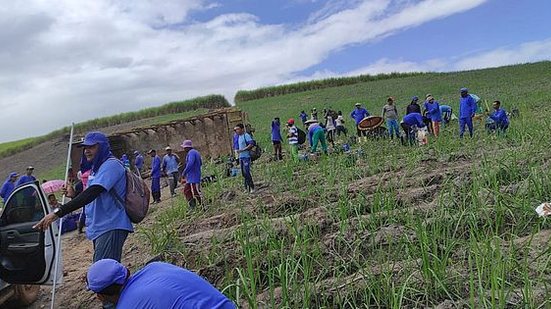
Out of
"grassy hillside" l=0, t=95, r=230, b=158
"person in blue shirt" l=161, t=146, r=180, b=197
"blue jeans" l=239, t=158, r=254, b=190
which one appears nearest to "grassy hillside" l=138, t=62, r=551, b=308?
"blue jeans" l=239, t=158, r=254, b=190

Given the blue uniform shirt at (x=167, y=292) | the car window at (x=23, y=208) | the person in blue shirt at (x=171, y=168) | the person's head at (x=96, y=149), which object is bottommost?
the person in blue shirt at (x=171, y=168)

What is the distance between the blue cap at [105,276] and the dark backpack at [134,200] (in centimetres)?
156

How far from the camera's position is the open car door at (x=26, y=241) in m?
4.90

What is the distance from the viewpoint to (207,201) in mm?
8344

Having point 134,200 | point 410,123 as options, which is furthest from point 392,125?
point 134,200

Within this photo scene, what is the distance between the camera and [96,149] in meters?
4.41

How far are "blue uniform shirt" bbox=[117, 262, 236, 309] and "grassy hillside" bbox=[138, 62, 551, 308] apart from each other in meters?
0.78

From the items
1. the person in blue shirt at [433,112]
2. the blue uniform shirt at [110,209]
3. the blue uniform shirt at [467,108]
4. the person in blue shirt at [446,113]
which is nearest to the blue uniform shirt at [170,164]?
the person in blue shirt at [433,112]

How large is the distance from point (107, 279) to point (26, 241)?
2586 mm

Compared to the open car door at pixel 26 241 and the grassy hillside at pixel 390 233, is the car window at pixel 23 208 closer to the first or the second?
the open car door at pixel 26 241

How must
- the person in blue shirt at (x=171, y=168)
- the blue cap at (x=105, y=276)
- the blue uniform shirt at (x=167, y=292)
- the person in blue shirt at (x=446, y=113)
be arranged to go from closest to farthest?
1. the blue uniform shirt at (x=167, y=292)
2. the blue cap at (x=105, y=276)
3. the person in blue shirt at (x=171, y=168)
4. the person in blue shirt at (x=446, y=113)

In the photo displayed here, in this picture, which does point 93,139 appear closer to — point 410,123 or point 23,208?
point 23,208

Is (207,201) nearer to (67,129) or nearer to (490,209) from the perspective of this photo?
(490,209)

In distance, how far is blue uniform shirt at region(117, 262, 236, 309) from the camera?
260 centimetres
